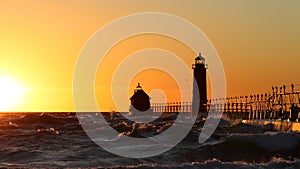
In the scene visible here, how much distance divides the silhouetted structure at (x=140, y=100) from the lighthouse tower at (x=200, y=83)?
49.4 ft

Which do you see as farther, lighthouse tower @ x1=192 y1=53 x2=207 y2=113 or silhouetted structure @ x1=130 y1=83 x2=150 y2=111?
silhouetted structure @ x1=130 y1=83 x2=150 y2=111

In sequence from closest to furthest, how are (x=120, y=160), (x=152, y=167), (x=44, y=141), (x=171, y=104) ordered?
1. (x=152, y=167)
2. (x=120, y=160)
3. (x=44, y=141)
4. (x=171, y=104)

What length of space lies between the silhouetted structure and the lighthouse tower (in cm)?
1504

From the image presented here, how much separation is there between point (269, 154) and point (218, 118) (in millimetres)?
27891

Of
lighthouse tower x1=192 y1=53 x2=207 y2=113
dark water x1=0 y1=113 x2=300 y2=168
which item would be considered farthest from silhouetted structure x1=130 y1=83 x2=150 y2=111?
dark water x1=0 y1=113 x2=300 y2=168

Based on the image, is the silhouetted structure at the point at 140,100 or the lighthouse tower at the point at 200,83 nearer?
the lighthouse tower at the point at 200,83

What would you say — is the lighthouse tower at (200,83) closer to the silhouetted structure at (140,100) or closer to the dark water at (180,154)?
the silhouetted structure at (140,100)

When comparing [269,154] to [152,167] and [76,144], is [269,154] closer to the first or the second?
[152,167]

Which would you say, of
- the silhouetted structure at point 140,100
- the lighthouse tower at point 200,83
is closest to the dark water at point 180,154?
the lighthouse tower at point 200,83

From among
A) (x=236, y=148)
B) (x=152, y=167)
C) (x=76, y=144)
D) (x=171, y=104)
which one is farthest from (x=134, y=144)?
(x=171, y=104)

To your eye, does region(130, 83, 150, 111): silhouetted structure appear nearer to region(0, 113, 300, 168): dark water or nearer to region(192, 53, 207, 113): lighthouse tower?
region(192, 53, 207, 113): lighthouse tower

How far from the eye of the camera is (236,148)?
23.2 metres

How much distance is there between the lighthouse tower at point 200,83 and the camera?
53.3 metres

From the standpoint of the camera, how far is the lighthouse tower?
53.3m
